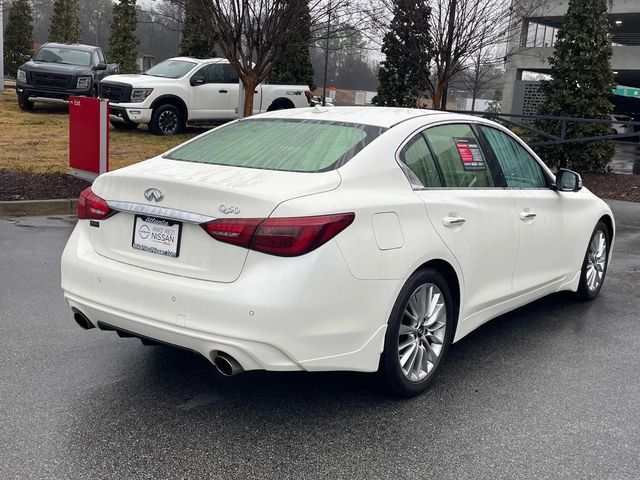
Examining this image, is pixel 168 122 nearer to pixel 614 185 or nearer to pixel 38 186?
pixel 38 186

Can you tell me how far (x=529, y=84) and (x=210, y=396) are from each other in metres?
41.9

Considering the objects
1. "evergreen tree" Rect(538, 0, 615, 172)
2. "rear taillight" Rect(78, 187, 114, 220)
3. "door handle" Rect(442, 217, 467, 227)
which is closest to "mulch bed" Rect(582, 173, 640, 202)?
"evergreen tree" Rect(538, 0, 615, 172)

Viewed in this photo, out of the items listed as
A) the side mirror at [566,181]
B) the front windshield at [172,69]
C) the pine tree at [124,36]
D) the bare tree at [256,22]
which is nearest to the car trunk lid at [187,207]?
the side mirror at [566,181]

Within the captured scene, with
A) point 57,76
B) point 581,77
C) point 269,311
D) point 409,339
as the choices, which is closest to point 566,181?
point 409,339

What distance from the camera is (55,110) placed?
2167 cm

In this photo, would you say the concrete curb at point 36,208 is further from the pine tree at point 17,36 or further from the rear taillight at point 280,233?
the pine tree at point 17,36

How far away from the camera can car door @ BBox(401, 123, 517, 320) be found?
13.6ft

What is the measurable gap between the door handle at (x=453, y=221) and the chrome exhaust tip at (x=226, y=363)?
4.68 ft

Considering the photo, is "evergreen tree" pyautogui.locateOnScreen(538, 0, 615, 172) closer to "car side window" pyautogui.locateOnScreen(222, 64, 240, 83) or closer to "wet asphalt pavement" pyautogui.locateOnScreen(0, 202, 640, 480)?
"car side window" pyautogui.locateOnScreen(222, 64, 240, 83)

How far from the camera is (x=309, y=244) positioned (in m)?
3.39

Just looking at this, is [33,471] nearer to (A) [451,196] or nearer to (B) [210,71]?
(A) [451,196]

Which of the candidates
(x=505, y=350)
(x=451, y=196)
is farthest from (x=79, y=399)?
(x=505, y=350)

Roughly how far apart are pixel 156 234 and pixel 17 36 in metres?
41.3

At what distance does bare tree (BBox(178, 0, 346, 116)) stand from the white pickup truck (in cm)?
425
